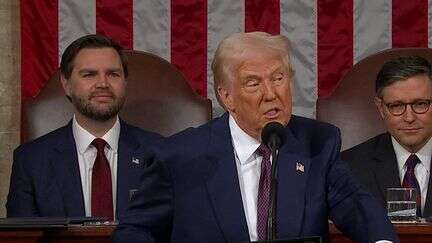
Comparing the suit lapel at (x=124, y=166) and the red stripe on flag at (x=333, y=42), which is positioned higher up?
the red stripe on flag at (x=333, y=42)

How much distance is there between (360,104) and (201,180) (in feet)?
5.88

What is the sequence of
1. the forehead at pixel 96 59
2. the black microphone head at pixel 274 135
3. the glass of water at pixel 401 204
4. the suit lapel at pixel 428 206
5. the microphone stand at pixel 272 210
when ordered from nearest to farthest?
the microphone stand at pixel 272 210 → the black microphone head at pixel 274 135 → the glass of water at pixel 401 204 → the suit lapel at pixel 428 206 → the forehead at pixel 96 59

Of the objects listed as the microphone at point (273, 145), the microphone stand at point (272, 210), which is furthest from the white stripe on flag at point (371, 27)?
the microphone stand at point (272, 210)

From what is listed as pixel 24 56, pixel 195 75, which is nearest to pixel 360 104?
pixel 195 75

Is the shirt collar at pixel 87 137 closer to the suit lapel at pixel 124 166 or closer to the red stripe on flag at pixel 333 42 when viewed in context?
the suit lapel at pixel 124 166

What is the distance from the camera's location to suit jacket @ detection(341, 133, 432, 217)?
161 inches

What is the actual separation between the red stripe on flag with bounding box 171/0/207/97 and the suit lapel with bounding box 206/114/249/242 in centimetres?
209

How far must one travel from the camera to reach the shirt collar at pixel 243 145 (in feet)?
10.00

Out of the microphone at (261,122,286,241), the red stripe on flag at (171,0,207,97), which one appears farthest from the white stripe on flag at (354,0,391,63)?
the microphone at (261,122,286,241)

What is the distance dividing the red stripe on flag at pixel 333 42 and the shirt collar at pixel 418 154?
3.18 feet

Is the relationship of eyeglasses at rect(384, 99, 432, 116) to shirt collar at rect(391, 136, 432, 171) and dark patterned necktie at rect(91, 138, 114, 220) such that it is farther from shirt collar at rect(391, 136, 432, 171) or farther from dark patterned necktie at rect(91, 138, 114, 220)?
dark patterned necktie at rect(91, 138, 114, 220)

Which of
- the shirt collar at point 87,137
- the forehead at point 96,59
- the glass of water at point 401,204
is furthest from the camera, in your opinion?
the forehead at point 96,59

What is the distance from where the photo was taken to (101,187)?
4227mm

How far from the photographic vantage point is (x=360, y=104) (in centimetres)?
464
